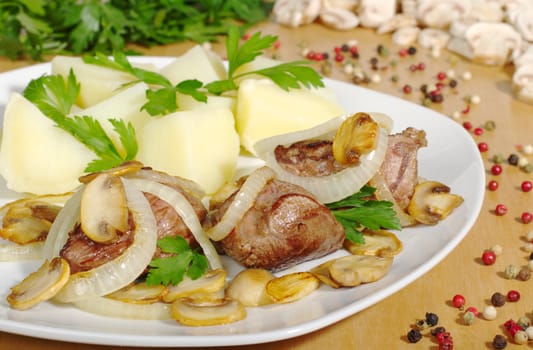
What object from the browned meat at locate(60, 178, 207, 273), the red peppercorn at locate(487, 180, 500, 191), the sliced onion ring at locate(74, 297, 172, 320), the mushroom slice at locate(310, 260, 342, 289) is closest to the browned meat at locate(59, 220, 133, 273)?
the browned meat at locate(60, 178, 207, 273)

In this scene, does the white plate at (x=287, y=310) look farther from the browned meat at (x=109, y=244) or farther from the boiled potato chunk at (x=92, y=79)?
the boiled potato chunk at (x=92, y=79)

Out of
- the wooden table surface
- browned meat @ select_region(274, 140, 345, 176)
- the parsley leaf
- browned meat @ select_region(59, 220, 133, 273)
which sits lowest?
the wooden table surface

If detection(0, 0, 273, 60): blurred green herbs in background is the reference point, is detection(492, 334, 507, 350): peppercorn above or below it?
below

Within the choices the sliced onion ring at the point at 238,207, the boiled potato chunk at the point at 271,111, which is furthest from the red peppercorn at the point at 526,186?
the sliced onion ring at the point at 238,207

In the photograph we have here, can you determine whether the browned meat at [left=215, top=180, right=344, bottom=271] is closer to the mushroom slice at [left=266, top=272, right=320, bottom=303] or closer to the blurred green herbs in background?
the mushroom slice at [left=266, top=272, right=320, bottom=303]

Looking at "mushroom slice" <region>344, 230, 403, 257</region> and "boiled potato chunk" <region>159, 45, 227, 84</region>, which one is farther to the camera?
"boiled potato chunk" <region>159, 45, 227, 84</region>

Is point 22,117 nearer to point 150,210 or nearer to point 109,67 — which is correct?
point 109,67
